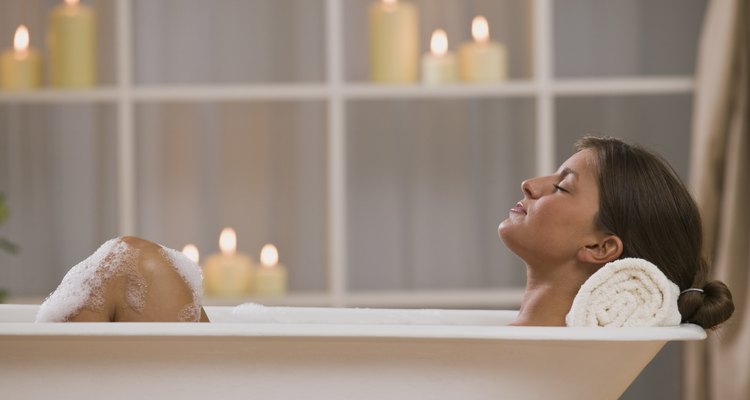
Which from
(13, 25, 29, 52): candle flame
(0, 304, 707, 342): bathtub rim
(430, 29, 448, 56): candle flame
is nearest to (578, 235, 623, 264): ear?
(0, 304, 707, 342): bathtub rim

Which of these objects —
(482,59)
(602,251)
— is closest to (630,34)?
(482,59)

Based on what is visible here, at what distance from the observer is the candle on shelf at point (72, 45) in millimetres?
2873

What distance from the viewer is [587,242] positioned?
1.60 m

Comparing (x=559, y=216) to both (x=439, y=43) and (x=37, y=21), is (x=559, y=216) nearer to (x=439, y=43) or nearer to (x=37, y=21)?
(x=439, y=43)

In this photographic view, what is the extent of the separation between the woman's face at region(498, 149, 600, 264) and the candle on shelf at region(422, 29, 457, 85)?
3.97ft

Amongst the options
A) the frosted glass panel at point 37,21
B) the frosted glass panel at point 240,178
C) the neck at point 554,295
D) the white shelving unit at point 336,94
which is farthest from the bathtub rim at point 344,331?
the frosted glass panel at point 37,21

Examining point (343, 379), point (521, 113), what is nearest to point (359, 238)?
point (521, 113)

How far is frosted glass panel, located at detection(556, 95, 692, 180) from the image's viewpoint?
316cm

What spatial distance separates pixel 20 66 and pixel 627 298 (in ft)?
6.56

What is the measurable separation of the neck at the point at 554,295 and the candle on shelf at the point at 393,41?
1324mm

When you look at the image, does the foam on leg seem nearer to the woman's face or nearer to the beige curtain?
the woman's face

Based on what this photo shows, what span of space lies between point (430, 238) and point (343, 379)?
5.76 feet

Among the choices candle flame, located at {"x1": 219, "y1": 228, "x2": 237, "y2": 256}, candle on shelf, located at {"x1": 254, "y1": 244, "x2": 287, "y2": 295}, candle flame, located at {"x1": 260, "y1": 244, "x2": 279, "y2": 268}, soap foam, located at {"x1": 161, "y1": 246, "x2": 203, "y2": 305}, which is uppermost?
soap foam, located at {"x1": 161, "y1": 246, "x2": 203, "y2": 305}

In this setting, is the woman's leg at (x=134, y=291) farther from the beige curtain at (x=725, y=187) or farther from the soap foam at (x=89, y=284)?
the beige curtain at (x=725, y=187)
